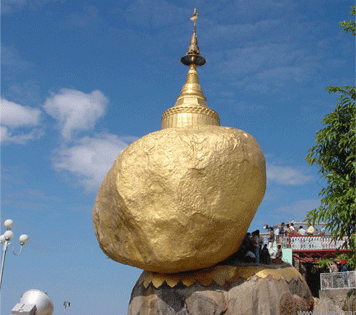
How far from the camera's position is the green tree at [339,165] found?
11055 mm

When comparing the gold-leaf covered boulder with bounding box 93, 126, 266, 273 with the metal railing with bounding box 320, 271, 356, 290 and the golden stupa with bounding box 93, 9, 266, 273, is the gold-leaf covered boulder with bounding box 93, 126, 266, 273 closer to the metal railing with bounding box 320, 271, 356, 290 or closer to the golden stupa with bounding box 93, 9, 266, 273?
the golden stupa with bounding box 93, 9, 266, 273

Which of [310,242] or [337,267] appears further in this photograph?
[310,242]

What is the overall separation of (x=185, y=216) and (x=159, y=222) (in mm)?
574

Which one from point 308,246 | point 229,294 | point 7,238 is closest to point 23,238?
point 7,238

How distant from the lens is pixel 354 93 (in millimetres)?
11961

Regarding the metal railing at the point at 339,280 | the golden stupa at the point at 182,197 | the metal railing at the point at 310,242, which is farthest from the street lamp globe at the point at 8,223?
the metal railing at the point at 310,242

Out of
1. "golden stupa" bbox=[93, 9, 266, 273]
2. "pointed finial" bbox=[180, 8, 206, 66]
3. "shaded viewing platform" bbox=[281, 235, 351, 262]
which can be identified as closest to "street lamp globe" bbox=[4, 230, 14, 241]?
"golden stupa" bbox=[93, 9, 266, 273]

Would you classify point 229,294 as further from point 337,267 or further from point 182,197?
point 337,267

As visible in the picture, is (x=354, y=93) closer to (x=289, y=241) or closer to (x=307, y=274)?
(x=289, y=241)

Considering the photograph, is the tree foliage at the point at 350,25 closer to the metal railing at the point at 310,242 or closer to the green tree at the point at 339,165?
the green tree at the point at 339,165

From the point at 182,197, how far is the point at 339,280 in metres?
5.47

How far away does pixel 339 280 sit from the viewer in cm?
1095

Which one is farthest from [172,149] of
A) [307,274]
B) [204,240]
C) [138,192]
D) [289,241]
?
[307,274]

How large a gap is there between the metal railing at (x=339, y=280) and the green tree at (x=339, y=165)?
37 cm
